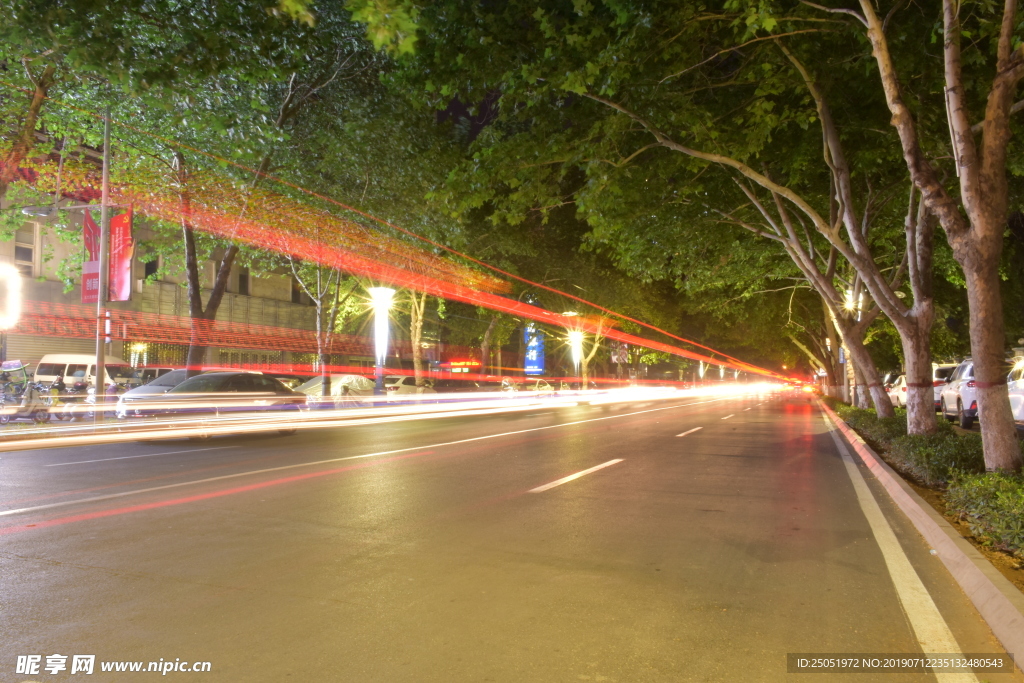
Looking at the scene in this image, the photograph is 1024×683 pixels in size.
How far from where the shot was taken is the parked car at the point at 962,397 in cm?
2011

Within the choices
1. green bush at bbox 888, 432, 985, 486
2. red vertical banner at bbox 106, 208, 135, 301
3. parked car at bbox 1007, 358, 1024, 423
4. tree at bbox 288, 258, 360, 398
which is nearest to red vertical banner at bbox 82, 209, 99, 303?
red vertical banner at bbox 106, 208, 135, 301

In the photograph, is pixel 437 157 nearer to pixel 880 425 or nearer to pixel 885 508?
pixel 880 425

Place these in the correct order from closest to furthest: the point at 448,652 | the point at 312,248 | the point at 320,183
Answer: the point at 448,652 → the point at 320,183 → the point at 312,248

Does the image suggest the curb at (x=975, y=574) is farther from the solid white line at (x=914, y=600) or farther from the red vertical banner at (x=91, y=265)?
the red vertical banner at (x=91, y=265)

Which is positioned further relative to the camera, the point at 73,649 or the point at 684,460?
the point at 684,460

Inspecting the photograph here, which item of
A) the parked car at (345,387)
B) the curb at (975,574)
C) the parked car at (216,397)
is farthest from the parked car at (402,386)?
the curb at (975,574)

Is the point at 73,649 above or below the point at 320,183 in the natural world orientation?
below

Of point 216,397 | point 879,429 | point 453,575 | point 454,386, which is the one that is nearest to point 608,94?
point 453,575

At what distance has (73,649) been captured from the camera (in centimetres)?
393

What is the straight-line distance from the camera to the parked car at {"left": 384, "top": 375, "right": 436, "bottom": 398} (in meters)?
33.3

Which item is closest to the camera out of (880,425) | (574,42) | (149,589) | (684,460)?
(149,589)

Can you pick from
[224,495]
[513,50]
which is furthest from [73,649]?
[513,50]

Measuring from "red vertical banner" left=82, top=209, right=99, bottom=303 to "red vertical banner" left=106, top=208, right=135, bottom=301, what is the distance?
17.4 inches

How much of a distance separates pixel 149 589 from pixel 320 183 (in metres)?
21.5
